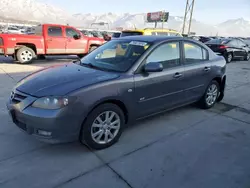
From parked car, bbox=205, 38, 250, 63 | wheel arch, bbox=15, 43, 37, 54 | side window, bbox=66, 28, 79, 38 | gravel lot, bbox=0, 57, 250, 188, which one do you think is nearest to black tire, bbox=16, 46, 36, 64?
wheel arch, bbox=15, 43, 37, 54

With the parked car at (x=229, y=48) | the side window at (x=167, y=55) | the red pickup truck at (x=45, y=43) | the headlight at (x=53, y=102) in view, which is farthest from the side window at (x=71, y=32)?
the headlight at (x=53, y=102)

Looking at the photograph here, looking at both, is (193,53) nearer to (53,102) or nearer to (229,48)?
(53,102)

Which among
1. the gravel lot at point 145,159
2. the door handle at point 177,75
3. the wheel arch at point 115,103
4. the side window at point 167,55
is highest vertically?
the side window at point 167,55

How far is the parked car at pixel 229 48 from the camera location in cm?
1346

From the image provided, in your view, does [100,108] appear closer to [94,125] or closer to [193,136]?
[94,125]

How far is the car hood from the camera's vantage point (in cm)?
298

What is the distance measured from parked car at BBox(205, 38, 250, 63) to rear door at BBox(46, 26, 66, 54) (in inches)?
339

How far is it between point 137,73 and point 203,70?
1803 mm

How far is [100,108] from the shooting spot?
313 cm

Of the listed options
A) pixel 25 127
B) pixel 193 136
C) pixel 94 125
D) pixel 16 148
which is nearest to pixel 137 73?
pixel 94 125

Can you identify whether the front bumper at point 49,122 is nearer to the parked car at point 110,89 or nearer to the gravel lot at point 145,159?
→ the parked car at point 110,89

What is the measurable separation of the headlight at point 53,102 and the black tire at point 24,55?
324 inches

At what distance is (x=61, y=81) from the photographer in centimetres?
319

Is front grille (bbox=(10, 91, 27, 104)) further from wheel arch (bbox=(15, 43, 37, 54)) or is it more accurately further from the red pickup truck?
wheel arch (bbox=(15, 43, 37, 54))
